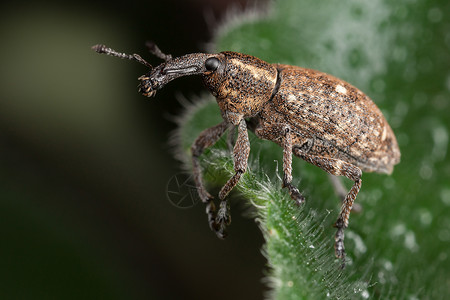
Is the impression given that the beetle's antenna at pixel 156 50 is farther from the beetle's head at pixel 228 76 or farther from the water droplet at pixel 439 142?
the water droplet at pixel 439 142

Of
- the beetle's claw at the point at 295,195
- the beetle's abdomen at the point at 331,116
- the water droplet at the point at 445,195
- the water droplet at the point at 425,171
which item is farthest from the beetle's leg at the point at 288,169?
the water droplet at the point at 445,195

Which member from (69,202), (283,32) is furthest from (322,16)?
(69,202)

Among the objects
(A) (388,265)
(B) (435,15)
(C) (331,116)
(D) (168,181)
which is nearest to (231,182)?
(C) (331,116)

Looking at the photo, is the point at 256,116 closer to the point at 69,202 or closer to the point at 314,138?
the point at 314,138

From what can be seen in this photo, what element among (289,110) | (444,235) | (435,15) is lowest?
(444,235)

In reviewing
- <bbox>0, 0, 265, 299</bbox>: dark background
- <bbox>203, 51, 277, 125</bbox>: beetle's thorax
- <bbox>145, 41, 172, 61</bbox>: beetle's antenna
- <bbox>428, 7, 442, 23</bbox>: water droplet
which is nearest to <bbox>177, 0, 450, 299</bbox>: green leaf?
<bbox>428, 7, 442, 23</bbox>: water droplet

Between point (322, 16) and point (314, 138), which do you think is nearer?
point (314, 138)

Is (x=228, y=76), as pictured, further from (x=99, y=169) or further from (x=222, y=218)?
(x=99, y=169)
